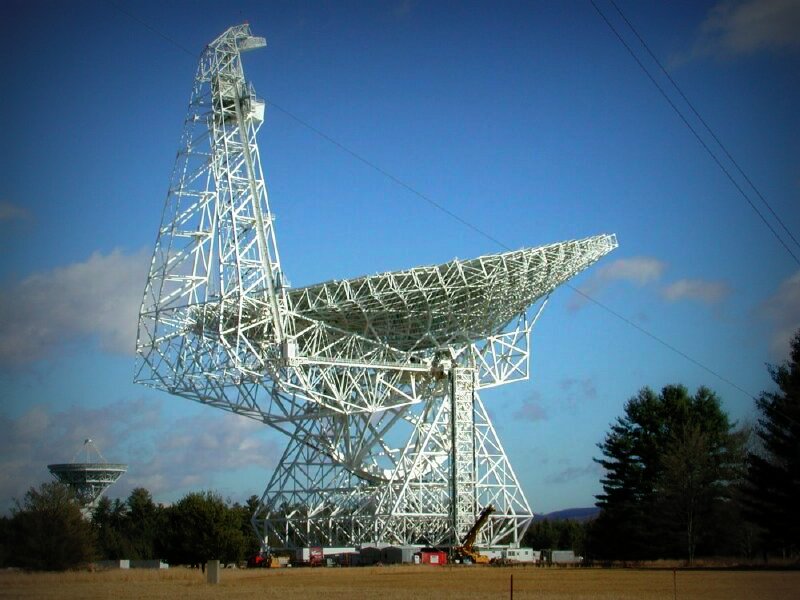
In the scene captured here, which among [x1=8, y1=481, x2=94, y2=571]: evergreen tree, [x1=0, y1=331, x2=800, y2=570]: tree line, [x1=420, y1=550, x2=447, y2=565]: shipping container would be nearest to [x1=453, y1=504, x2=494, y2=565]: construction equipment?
[x1=420, y1=550, x2=447, y2=565]: shipping container

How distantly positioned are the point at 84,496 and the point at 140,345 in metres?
39.5

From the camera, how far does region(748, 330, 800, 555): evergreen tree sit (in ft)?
138

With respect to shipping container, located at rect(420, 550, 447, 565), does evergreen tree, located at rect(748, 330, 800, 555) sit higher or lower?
higher

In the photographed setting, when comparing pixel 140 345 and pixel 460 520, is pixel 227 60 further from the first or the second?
pixel 460 520

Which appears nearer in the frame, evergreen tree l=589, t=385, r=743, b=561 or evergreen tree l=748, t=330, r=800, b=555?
evergreen tree l=748, t=330, r=800, b=555

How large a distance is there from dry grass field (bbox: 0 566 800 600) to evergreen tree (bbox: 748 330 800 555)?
2.61 metres

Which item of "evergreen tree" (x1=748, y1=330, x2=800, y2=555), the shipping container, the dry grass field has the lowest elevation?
the shipping container

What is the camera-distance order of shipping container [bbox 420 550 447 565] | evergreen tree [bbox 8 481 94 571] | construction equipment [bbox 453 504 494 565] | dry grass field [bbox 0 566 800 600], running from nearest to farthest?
dry grass field [bbox 0 566 800 600] < evergreen tree [bbox 8 481 94 571] < shipping container [bbox 420 550 447 565] < construction equipment [bbox 453 504 494 565]

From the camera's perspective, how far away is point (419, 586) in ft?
113

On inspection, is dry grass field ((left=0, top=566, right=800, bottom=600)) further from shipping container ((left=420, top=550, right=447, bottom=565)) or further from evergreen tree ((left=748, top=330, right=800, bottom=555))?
shipping container ((left=420, top=550, right=447, bottom=565))

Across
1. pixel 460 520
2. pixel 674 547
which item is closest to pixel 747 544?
pixel 674 547

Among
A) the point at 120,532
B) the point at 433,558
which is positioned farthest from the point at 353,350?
the point at 120,532

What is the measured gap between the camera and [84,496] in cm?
8700

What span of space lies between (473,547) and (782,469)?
1973cm
